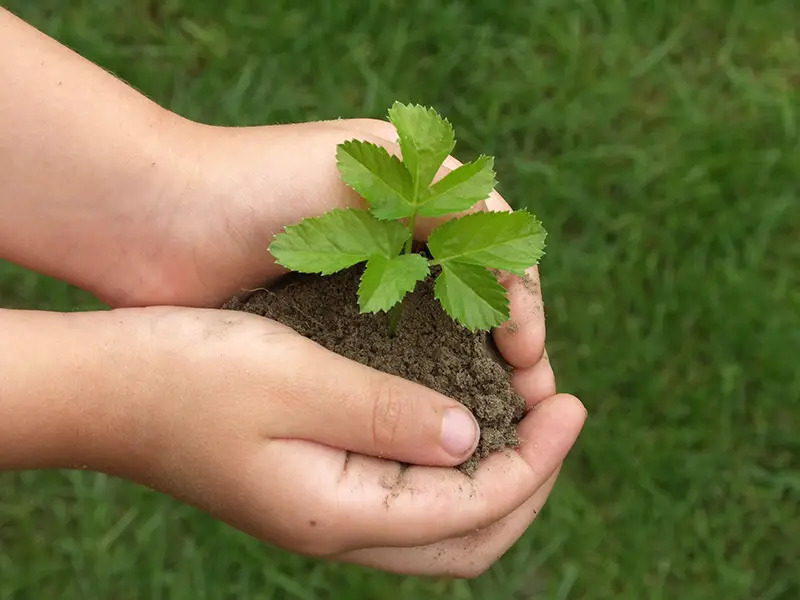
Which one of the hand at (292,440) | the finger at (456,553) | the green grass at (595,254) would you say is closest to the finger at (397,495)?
the hand at (292,440)

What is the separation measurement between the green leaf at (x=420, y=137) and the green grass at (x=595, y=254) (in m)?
1.18

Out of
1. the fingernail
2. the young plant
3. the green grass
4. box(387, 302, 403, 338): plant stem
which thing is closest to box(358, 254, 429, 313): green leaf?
the young plant

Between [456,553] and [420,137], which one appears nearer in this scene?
[420,137]

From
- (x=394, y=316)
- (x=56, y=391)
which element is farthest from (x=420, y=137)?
(x=56, y=391)

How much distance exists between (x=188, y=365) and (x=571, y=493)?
1.32 m

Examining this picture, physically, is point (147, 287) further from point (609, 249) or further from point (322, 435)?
point (609, 249)

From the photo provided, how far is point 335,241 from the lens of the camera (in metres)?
1.42

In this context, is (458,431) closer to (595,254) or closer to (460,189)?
(460,189)

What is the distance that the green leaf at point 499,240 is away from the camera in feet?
Answer: 4.60

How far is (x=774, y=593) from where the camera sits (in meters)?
2.34

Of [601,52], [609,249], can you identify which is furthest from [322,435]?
[601,52]

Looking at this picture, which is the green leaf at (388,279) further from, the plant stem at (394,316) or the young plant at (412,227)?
the plant stem at (394,316)

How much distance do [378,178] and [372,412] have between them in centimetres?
40

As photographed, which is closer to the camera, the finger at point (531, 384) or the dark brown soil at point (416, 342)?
the dark brown soil at point (416, 342)
